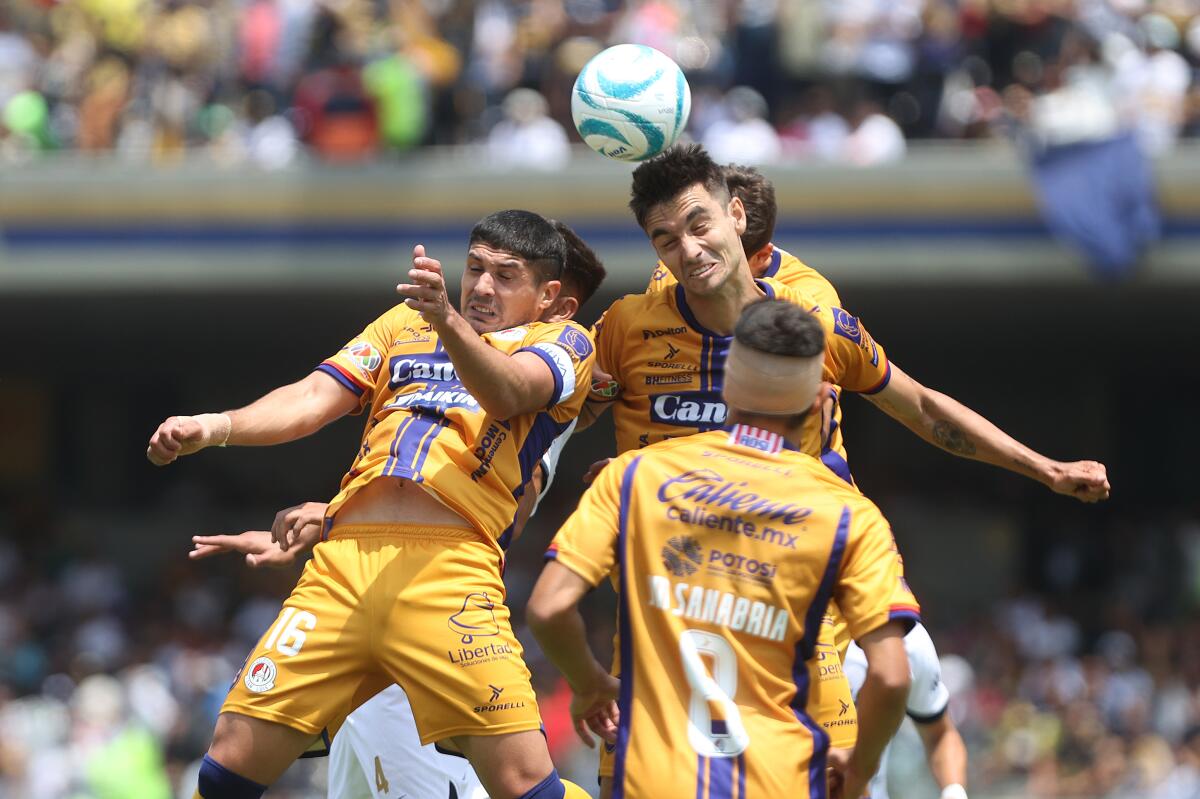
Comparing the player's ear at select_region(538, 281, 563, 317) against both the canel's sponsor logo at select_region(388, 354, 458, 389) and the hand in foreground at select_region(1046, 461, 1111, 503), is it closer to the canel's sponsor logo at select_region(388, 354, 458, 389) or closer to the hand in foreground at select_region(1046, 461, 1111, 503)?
the canel's sponsor logo at select_region(388, 354, 458, 389)

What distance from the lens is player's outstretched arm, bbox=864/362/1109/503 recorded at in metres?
5.71

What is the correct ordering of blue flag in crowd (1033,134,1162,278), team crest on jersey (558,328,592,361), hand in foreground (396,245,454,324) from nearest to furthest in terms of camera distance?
hand in foreground (396,245,454,324) → team crest on jersey (558,328,592,361) → blue flag in crowd (1033,134,1162,278)

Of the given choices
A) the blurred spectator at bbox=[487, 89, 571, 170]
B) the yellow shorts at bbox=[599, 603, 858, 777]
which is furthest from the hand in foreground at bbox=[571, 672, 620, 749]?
the blurred spectator at bbox=[487, 89, 571, 170]

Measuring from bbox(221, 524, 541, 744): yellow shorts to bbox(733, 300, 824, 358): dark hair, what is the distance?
1456 mm

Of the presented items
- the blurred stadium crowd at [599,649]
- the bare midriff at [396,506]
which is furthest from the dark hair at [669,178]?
the blurred stadium crowd at [599,649]

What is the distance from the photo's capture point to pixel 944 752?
21.2 feet

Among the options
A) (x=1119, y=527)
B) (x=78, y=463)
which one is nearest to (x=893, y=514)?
(x=1119, y=527)

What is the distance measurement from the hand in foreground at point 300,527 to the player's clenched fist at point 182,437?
1.52 feet

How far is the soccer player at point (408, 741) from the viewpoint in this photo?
6062mm

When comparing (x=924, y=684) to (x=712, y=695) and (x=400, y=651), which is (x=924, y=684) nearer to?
(x=400, y=651)

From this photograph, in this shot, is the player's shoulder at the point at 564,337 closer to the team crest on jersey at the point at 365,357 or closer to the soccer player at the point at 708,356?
the soccer player at the point at 708,356

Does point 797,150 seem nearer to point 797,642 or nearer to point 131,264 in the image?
point 131,264

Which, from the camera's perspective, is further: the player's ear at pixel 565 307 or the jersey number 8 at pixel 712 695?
the player's ear at pixel 565 307

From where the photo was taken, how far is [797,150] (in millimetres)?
14852
